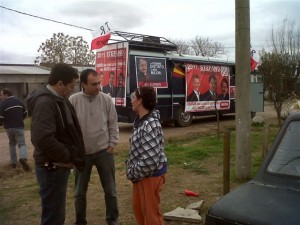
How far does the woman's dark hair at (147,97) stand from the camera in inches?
135

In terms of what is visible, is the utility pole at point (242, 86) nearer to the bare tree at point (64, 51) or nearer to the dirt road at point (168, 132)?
the dirt road at point (168, 132)

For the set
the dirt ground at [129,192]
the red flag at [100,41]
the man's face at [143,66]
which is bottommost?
the dirt ground at [129,192]

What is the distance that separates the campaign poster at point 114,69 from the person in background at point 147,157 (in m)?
9.01

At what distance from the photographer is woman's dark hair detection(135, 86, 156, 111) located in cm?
344

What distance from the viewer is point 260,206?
8.39ft

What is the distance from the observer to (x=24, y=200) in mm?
5621

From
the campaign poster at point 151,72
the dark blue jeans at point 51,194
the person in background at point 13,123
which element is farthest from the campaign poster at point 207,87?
the dark blue jeans at point 51,194

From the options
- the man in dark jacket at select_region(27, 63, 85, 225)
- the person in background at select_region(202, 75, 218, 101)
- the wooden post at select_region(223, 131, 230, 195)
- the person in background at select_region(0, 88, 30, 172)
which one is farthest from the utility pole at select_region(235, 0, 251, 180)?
the person in background at select_region(202, 75, 218, 101)

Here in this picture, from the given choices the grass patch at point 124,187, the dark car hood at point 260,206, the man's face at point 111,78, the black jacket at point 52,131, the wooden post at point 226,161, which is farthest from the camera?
the man's face at point 111,78

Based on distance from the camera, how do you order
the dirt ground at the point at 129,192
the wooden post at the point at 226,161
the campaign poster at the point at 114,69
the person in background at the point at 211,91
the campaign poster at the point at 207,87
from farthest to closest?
the person in background at the point at 211,91 → the campaign poster at the point at 207,87 → the campaign poster at the point at 114,69 → the dirt ground at the point at 129,192 → the wooden post at the point at 226,161

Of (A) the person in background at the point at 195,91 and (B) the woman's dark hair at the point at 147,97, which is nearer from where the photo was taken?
(B) the woman's dark hair at the point at 147,97

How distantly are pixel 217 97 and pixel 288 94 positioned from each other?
9.72ft

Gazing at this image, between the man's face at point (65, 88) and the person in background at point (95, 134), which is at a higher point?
the man's face at point (65, 88)

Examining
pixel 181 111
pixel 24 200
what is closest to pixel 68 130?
pixel 24 200
